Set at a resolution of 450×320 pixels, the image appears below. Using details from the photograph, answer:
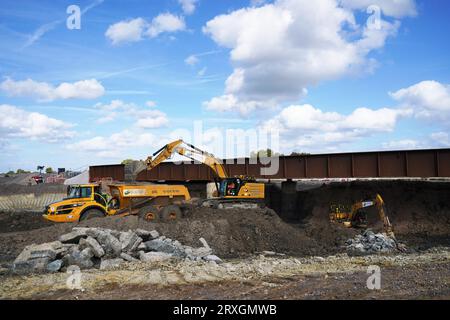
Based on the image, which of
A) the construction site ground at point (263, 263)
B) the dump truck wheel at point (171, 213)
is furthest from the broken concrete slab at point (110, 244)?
the dump truck wheel at point (171, 213)

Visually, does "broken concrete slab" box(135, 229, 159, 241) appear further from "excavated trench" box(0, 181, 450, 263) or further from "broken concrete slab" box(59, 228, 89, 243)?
"broken concrete slab" box(59, 228, 89, 243)

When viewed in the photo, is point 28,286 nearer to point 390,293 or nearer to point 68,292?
point 68,292

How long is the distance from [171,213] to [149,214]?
3.42 ft

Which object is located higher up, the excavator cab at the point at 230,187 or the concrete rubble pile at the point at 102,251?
the excavator cab at the point at 230,187

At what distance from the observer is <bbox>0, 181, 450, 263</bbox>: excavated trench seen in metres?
17.2

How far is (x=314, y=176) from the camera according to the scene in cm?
3038

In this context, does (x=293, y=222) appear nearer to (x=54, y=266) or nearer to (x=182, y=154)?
(x=182, y=154)

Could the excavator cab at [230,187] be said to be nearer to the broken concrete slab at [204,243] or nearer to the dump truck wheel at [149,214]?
the dump truck wheel at [149,214]

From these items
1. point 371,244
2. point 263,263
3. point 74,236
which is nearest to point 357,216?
point 371,244

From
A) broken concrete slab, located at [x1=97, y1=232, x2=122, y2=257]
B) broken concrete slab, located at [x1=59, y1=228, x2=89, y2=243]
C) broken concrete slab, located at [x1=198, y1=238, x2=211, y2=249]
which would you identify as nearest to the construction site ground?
broken concrete slab, located at [x1=198, y1=238, x2=211, y2=249]

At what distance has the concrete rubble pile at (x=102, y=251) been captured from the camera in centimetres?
1250

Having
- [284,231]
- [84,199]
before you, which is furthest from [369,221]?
[84,199]

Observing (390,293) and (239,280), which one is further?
(239,280)
